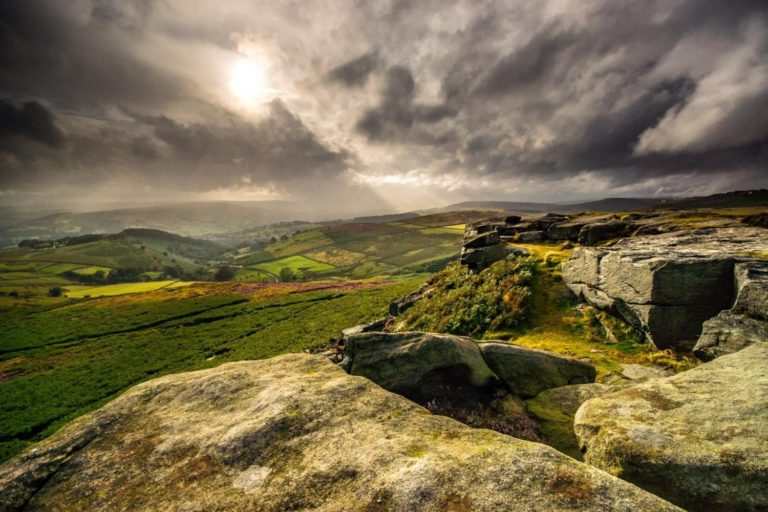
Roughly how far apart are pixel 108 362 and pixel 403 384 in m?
62.3

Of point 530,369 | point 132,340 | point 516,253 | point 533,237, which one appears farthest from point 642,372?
point 132,340

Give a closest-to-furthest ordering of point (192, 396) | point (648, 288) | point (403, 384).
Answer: point (192, 396)
point (403, 384)
point (648, 288)

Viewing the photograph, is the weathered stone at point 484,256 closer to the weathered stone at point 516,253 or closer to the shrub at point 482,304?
the weathered stone at point 516,253

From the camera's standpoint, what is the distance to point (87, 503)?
5480 millimetres

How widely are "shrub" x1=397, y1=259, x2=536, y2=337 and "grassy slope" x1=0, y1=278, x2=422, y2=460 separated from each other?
21036 mm

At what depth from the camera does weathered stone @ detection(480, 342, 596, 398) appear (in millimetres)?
12109

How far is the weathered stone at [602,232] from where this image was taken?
1225 inches

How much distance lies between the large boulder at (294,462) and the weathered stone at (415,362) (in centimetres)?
297

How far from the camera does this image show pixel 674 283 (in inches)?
616

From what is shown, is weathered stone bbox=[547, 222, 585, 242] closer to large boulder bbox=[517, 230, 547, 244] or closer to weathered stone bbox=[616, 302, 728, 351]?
large boulder bbox=[517, 230, 547, 244]

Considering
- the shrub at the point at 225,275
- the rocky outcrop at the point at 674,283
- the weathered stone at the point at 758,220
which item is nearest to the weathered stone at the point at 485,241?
the rocky outcrop at the point at 674,283

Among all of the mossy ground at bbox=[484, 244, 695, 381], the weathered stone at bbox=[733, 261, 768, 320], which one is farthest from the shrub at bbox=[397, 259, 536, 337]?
the weathered stone at bbox=[733, 261, 768, 320]

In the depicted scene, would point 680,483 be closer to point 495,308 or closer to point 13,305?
point 495,308

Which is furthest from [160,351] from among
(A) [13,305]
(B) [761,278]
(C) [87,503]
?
(A) [13,305]
